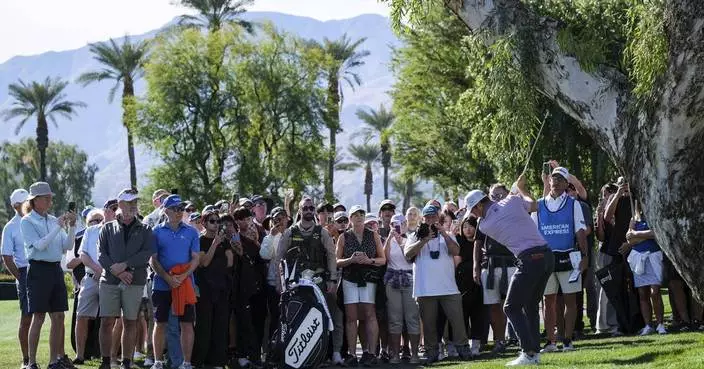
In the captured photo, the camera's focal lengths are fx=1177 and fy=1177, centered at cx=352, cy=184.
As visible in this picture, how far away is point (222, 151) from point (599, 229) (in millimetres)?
49203

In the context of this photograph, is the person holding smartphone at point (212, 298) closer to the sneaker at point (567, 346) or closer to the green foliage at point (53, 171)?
the sneaker at point (567, 346)

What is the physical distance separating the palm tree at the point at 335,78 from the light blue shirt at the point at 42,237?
51.7 metres

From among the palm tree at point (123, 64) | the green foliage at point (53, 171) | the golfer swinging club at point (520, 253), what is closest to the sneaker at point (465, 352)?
the golfer swinging club at point (520, 253)

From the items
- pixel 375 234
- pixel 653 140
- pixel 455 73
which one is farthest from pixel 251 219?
pixel 455 73

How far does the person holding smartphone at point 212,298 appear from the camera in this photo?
14.5 metres

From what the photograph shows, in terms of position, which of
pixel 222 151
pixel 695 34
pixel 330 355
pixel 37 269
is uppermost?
pixel 222 151

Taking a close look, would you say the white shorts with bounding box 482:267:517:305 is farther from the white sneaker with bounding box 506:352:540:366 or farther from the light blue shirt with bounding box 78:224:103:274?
the light blue shirt with bounding box 78:224:103:274

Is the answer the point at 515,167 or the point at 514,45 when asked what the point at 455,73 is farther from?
the point at 514,45

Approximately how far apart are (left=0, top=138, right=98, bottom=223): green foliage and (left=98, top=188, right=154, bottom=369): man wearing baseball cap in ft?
279

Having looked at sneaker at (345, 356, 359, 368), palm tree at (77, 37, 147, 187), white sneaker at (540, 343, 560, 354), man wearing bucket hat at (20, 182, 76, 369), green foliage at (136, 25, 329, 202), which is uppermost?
palm tree at (77, 37, 147, 187)

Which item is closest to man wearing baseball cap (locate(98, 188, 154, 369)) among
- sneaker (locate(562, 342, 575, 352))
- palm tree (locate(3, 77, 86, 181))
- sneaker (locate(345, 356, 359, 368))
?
sneaker (locate(345, 356, 359, 368))

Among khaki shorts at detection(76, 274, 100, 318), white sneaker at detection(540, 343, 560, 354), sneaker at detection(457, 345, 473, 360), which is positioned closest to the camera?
white sneaker at detection(540, 343, 560, 354)

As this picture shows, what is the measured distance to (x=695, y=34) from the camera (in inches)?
313

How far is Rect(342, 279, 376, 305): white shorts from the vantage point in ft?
50.8
